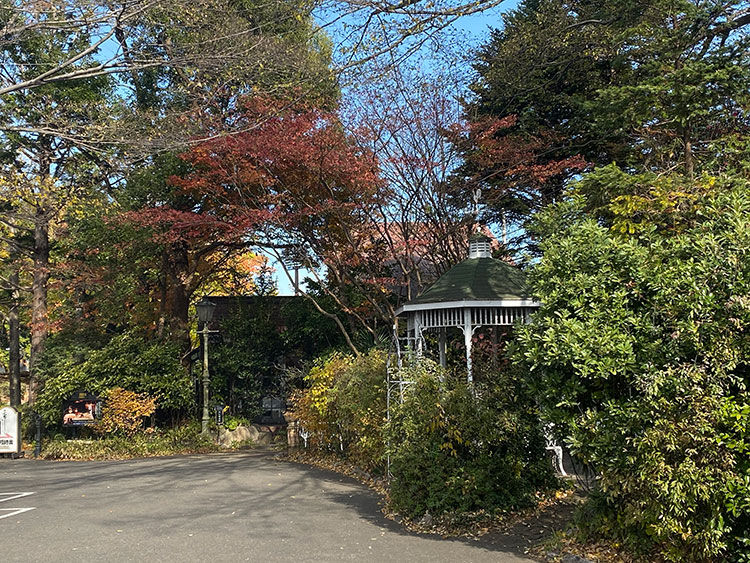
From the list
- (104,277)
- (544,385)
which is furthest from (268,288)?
(544,385)

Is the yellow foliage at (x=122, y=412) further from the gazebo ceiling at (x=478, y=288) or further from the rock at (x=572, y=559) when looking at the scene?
the rock at (x=572, y=559)

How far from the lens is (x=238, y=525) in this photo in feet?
24.2

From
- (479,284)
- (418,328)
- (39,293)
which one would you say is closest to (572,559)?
(479,284)

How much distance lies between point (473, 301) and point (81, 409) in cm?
1235

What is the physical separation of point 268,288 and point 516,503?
1530 centimetres

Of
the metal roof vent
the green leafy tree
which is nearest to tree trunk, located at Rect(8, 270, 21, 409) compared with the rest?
the green leafy tree

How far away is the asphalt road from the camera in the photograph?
613 centimetres

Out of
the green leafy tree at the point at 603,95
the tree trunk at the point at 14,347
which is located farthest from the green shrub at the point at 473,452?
the tree trunk at the point at 14,347

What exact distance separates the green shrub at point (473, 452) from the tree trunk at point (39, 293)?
52.3 ft

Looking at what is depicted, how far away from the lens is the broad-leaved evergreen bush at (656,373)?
4.54 meters

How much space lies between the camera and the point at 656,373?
477 centimetres

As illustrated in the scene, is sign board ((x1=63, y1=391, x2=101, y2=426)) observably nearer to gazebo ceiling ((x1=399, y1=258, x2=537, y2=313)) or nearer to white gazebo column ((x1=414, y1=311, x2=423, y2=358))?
white gazebo column ((x1=414, y1=311, x2=423, y2=358))

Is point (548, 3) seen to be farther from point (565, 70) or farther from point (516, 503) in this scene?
point (516, 503)

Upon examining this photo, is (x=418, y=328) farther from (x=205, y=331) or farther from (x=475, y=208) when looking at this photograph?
(x=205, y=331)
